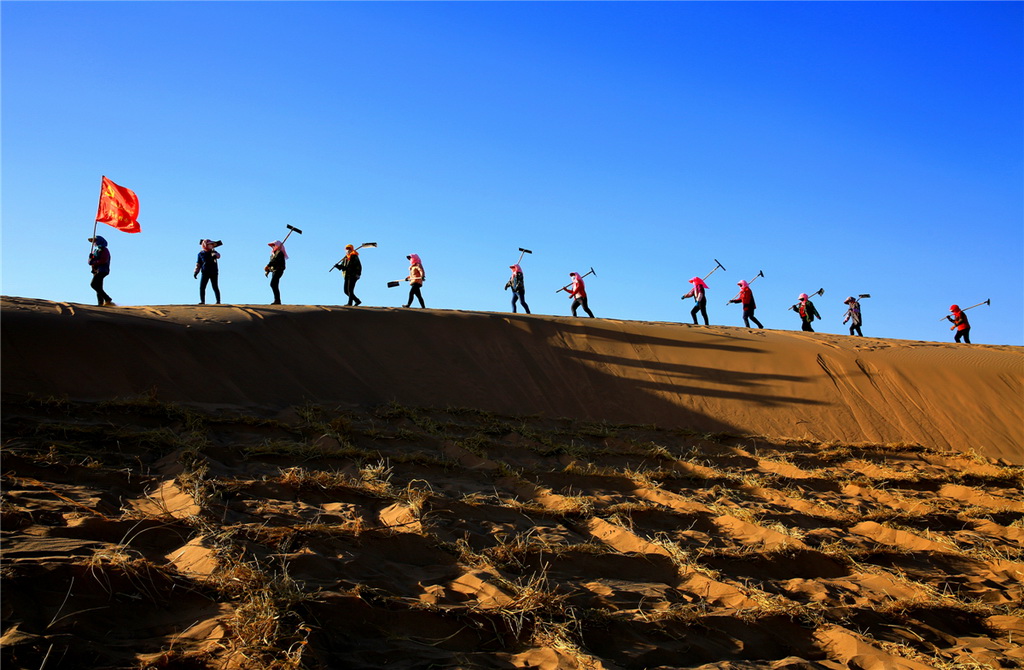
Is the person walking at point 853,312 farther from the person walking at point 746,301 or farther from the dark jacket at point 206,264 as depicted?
the dark jacket at point 206,264

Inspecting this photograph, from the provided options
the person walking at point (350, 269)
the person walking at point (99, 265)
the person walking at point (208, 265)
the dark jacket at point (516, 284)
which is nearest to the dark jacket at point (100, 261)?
the person walking at point (99, 265)

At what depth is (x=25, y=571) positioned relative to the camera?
3109 millimetres

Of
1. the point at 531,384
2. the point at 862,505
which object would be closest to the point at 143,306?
the point at 531,384

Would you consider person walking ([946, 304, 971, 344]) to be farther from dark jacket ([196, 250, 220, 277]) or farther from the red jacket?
dark jacket ([196, 250, 220, 277])

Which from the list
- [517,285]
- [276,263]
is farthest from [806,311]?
[276,263]

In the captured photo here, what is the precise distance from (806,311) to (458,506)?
15636 millimetres

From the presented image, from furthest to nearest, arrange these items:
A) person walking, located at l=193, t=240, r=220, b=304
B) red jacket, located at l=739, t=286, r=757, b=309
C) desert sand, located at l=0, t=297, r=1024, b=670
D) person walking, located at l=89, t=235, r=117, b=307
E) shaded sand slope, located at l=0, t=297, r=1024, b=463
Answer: red jacket, located at l=739, t=286, r=757, b=309
person walking, located at l=193, t=240, r=220, b=304
person walking, located at l=89, t=235, r=117, b=307
shaded sand slope, located at l=0, t=297, r=1024, b=463
desert sand, located at l=0, t=297, r=1024, b=670

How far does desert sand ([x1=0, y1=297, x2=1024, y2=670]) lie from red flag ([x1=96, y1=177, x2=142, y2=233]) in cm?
313

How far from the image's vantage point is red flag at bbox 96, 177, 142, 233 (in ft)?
38.6

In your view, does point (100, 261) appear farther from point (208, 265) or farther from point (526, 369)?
point (526, 369)

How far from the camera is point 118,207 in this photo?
1179 centimetres

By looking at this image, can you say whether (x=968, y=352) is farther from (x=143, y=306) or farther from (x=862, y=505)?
(x=143, y=306)

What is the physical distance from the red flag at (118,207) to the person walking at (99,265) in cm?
42

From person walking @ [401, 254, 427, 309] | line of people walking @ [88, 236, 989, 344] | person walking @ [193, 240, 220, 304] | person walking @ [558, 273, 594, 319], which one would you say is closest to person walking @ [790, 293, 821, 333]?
line of people walking @ [88, 236, 989, 344]
